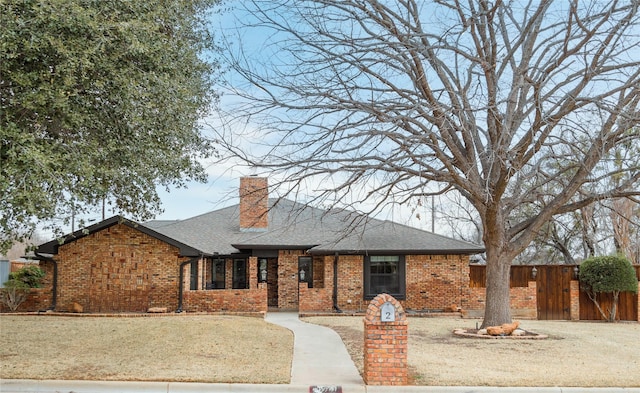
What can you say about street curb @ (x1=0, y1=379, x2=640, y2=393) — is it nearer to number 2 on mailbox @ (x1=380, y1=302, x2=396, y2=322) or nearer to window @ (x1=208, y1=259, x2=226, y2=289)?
number 2 on mailbox @ (x1=380, y1=302, x2=396, y2=322)

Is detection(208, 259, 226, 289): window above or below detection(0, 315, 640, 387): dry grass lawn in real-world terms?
above

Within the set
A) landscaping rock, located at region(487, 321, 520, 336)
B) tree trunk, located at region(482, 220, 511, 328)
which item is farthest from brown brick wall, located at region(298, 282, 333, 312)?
landscaping rock, located at region(487, 321, 520, 336)

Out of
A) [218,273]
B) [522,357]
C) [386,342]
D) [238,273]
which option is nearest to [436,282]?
[238,273]

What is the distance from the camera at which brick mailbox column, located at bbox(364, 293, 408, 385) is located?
870cm

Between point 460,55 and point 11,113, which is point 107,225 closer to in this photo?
point 11,113

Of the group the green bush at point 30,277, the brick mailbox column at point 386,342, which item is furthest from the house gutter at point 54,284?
the brick mailbox column at point 386,342

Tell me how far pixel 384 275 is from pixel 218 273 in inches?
267

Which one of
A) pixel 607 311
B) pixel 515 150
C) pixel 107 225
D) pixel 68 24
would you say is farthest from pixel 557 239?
pixel 68 24

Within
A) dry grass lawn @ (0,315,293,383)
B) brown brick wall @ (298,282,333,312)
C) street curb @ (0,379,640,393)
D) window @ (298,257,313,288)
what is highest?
window @ (298,257,313,288)

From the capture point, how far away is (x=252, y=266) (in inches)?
841

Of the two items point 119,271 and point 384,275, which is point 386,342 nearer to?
point 384,275

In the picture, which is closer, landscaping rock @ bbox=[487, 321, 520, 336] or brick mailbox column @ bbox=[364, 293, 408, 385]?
brick mailbox column @ bbox=[364, 293, 408, 385]

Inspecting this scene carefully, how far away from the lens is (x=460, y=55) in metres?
13.3

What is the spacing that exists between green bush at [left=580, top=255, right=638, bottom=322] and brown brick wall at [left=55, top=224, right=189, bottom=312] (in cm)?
1385
